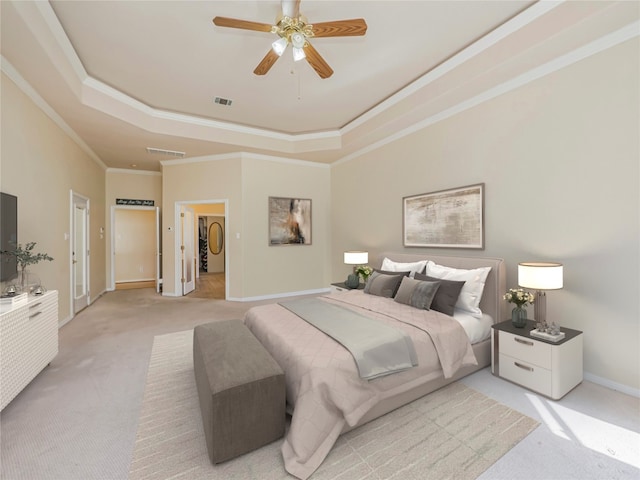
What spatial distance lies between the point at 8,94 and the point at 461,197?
4.94m

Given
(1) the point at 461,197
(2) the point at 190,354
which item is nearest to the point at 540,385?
(1) the point at 461,197

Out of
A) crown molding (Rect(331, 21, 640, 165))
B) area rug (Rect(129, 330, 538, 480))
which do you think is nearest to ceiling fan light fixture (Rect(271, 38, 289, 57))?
crown molding (Rect(331, 21, 640, 165))

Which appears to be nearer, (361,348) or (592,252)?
(361,348)

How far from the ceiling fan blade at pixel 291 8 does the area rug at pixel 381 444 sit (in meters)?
3.13

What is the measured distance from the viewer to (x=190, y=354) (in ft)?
10.4

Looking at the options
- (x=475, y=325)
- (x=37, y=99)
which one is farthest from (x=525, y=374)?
(x=37, y=99)

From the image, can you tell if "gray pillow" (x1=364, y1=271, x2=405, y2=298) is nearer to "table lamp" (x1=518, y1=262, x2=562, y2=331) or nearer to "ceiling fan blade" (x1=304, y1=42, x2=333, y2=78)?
"table lamp" (x1=518, y1=262, x2=562, y2=331)

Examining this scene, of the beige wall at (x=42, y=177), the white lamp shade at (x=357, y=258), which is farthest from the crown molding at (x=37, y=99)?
the white lamp shade at (x=357, y=258)

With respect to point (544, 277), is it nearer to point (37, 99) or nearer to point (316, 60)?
point (316, 60)

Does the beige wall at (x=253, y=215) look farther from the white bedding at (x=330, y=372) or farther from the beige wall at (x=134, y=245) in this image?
the white bedding at (x=330, y=372)

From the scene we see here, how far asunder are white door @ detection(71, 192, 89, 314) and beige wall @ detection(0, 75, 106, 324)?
0.22 metres

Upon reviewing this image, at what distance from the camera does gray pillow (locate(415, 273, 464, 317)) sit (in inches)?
112

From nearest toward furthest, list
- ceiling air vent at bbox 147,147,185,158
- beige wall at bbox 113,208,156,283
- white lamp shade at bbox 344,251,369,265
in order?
1. white lamp shade at bbox 344,251,369,265
2. ceiling air vent at bbox 147,147,185,158
3. beige wall at bbox 113,208,156,283

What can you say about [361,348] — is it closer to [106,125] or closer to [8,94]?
[8,94]
